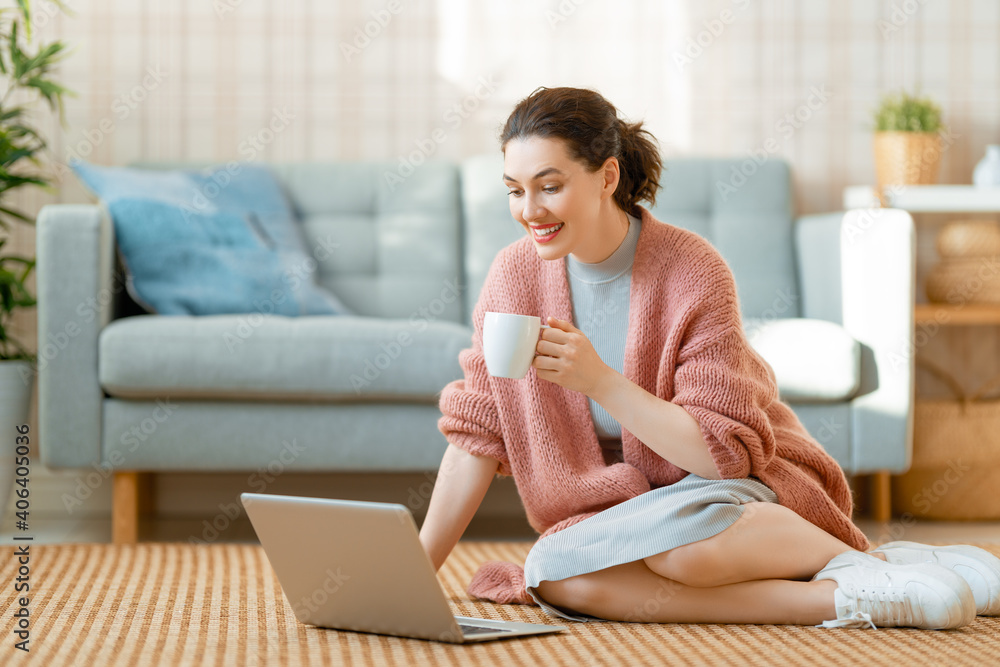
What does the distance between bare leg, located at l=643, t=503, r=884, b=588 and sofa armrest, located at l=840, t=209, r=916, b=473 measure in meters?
0.84

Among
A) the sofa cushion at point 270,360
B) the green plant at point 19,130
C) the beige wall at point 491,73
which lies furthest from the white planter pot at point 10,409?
the beige wall at point 491,73

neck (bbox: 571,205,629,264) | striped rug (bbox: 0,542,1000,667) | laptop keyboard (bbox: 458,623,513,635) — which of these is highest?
neck (bbox: 571,205,629,264)

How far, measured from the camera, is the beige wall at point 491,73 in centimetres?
283

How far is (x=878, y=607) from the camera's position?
130cm

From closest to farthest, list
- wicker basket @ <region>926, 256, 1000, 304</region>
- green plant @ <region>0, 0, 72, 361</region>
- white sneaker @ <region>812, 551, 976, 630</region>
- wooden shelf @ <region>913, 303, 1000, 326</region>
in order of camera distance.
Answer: white sneaker @ <region>812, 551, 976, 630</region> < green plant @ <region>0, 0, 72, 361</region> < wooden shelf @ <region>913, 303, 1000, 326</region> < wicker basket @ <region>926, 256, 1000, 304</region>

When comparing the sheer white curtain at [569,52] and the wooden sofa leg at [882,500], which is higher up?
the sheer white curtain at [569,52]

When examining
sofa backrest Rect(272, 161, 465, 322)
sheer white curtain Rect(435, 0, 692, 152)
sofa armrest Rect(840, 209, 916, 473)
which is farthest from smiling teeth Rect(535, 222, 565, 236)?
sheer white curtain Rect(435, 0, 692, 152)

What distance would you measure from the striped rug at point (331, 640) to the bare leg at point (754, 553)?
0.07m

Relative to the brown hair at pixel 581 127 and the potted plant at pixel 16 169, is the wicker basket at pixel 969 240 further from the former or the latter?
the potted plant at pixel 16 169

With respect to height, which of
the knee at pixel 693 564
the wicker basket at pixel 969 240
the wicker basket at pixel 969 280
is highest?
the wicker basket at pixel 969 240

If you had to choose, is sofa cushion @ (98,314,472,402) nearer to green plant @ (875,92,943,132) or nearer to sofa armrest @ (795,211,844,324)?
sofa armrest @ (795,211,844,324)

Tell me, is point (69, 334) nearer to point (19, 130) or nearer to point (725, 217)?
point (19, 130)

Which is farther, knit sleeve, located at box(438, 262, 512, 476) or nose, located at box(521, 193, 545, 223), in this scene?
knit sleeve, located at box(438, 262, 512, 476)

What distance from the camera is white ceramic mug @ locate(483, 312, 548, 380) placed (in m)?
1.19
